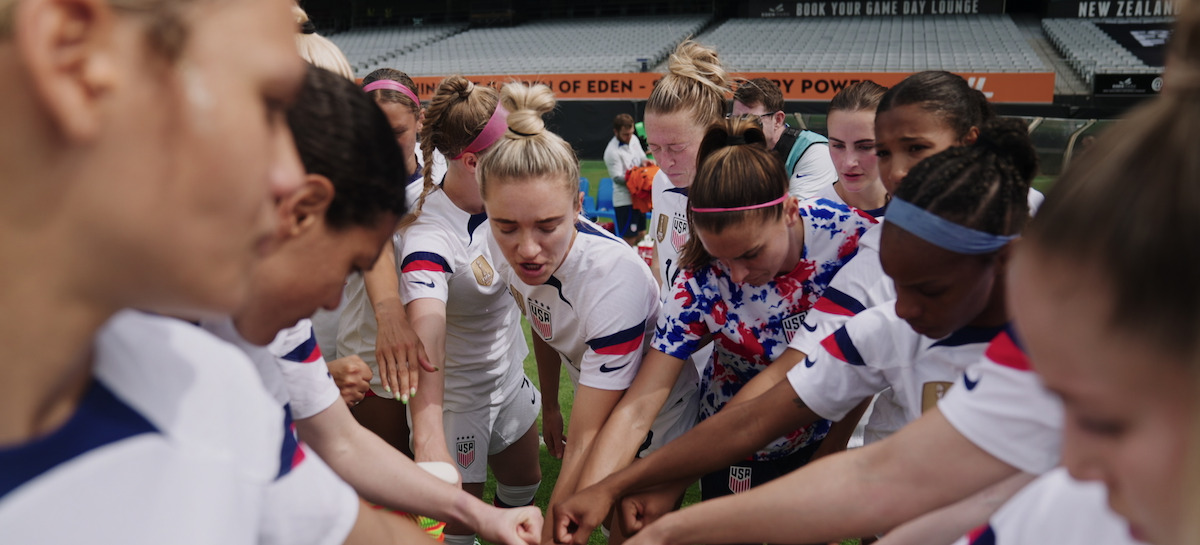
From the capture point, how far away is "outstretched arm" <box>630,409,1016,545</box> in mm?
1345

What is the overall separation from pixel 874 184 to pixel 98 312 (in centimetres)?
331

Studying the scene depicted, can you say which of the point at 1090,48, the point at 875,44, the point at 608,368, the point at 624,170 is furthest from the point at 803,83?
the point at 608,368

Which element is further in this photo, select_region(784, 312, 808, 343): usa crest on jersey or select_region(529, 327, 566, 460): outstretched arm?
select_region(529, 327, 566, 460): outstretched arm

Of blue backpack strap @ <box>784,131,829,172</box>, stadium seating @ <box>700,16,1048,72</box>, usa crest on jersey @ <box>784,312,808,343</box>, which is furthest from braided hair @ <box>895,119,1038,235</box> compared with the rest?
stadium seating @ <box>700,16,1048,72</box>

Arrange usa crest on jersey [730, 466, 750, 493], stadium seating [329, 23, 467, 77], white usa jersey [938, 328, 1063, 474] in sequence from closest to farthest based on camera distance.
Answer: white usa jersey [938, 328, 1063, 474]
usa crest on jersey [730, 466, 750, 493]
stadium seating [329, 23, 467, 77]

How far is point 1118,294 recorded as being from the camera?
2.11 feet

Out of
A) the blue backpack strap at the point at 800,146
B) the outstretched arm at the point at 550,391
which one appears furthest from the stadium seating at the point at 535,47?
the outstretched arm at the point at 550,391

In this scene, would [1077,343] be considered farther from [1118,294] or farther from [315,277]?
[315,277]

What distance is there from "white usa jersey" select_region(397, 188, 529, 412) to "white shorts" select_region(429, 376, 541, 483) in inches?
1.4

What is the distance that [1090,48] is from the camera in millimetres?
16344

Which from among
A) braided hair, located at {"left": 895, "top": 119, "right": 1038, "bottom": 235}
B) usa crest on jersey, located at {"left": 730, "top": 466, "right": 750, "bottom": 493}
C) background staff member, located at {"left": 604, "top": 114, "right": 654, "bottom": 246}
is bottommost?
background staff member, located at {"left": 604, "top": 114, "right": 654, "bottom": 246}

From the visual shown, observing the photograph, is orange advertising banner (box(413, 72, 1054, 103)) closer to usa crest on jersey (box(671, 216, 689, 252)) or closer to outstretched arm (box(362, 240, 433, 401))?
usa crest on jersey (box(671, 216, 689, 252))

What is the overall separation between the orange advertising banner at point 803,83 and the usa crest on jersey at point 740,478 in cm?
1024

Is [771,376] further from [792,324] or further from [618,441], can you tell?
[618,441]
